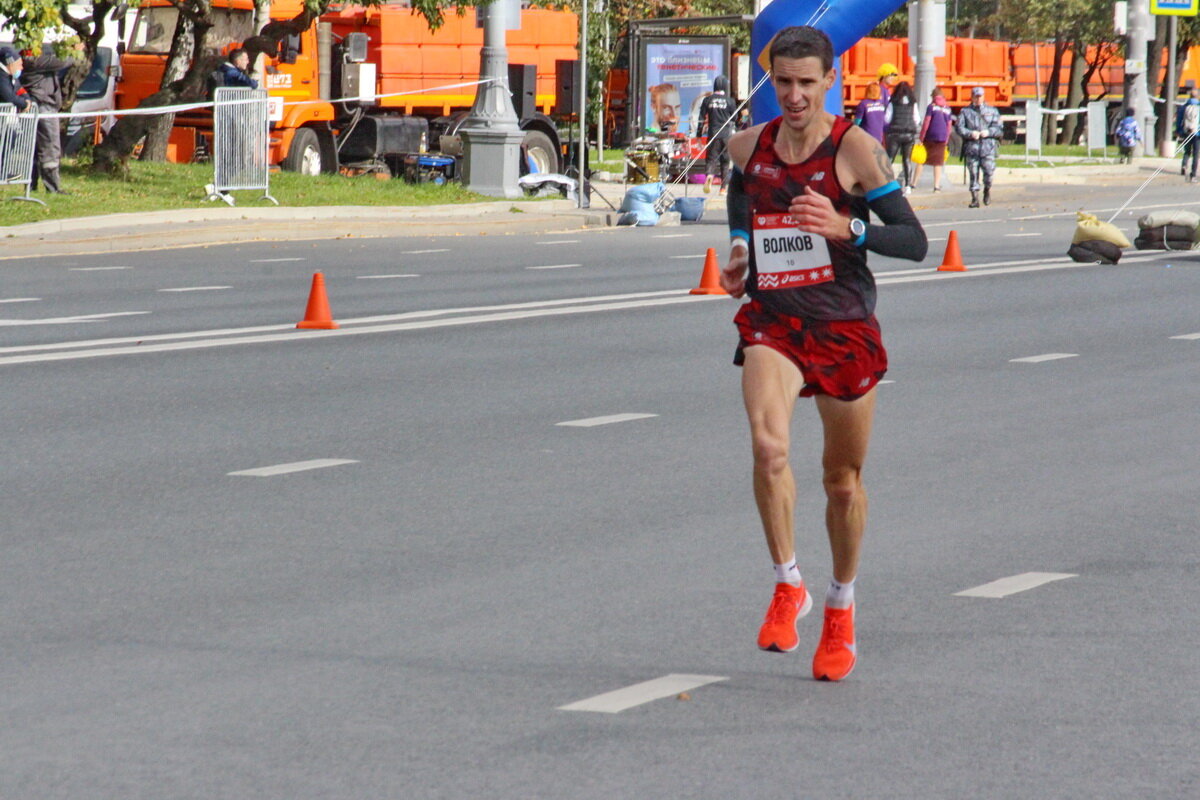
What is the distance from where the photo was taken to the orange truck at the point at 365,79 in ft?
102

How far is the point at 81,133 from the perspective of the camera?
32.4 metres

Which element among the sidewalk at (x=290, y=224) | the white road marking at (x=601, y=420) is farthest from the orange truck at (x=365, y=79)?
the white road marking at (x=601, y=420)

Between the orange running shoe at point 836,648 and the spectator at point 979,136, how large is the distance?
1039 inches

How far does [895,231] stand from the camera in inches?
214

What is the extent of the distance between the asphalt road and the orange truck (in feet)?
58.9

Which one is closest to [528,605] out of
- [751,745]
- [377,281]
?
[751,745]

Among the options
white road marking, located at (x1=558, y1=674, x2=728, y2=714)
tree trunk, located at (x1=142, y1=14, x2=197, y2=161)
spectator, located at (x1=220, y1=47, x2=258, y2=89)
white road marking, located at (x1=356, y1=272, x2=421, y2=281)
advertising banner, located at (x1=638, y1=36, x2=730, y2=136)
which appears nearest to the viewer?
white road marking, located at (x1=558, y1=674, x2=728, y2=714)

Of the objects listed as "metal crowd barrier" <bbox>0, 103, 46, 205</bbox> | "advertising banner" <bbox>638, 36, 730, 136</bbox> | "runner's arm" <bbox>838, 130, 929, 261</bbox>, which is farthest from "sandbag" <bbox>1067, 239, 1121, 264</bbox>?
"runner's arm" <bbox>838, 130, 929, 261</bbox>

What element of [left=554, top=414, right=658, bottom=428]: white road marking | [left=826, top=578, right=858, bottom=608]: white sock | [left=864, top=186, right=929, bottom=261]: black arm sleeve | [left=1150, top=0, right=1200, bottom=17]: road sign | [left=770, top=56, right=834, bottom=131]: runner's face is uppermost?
[left=1150, top=0, right=1200, bottom=17]: road sign

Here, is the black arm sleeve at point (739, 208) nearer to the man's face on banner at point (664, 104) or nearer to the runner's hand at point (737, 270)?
the runner's hand at point (737, 270)

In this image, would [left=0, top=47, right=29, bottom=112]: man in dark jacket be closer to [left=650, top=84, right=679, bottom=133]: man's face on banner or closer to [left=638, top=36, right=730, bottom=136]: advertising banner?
[left=638, top=36, right=730, bottom=136]: advertising banner

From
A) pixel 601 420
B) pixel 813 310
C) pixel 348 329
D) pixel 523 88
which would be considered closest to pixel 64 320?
pixel 348 329

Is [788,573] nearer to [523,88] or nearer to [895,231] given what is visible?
[895,231]

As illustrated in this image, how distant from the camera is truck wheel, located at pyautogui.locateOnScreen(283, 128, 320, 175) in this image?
103ft
